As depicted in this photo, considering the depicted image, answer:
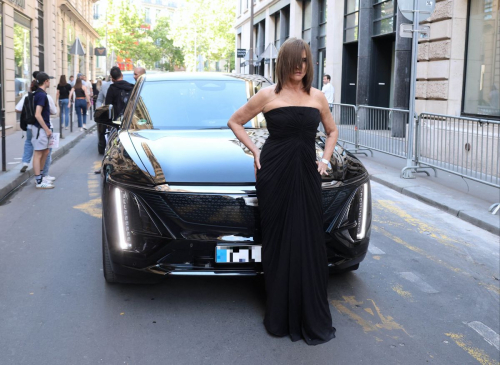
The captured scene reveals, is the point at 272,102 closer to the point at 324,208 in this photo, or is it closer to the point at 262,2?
the point at 324,208

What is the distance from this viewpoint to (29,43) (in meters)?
22.1

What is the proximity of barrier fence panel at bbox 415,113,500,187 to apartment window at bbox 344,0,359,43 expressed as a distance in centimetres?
1200

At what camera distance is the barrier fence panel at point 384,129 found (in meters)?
11.5

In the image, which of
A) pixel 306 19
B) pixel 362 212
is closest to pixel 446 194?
pixel 362 212

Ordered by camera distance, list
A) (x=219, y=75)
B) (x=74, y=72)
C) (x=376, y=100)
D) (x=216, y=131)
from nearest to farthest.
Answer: (x=216, y=131), (x=219, y=75), (x=376, y=100), (x=74, y=72)

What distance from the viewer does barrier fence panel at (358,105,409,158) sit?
11.5 metres

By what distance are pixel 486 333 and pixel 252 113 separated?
204cm

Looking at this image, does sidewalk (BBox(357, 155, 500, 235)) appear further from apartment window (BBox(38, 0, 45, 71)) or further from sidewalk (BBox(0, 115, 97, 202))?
apartment window (BBox(38, 0, 45, 71))

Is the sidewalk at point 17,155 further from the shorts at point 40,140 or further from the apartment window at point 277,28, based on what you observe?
the apartment window at point 277,28

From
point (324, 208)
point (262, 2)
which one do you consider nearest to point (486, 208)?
point (324, 208)

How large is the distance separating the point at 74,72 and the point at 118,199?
3505 centimetres

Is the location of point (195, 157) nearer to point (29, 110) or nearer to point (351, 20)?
point (29, 110)

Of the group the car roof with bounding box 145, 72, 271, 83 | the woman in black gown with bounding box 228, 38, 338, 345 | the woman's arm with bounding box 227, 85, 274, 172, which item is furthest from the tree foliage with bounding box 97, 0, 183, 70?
the woman in black gown with bounding box 228, 38, 338, 345

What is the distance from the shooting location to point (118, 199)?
403 cm
